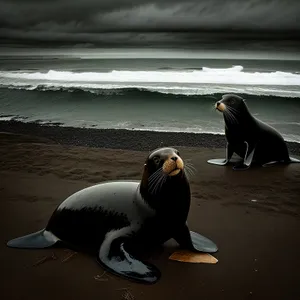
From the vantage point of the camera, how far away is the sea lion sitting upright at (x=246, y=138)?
8484mm

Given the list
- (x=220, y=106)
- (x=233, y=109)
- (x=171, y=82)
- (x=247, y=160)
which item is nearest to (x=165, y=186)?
(x=220, y=106)

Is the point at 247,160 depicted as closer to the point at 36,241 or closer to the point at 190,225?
the point at 190,225

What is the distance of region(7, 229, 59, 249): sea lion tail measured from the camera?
4.29m

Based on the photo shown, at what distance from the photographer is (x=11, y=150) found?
939cm

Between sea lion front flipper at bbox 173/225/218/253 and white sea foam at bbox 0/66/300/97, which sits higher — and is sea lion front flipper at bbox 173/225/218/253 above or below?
below

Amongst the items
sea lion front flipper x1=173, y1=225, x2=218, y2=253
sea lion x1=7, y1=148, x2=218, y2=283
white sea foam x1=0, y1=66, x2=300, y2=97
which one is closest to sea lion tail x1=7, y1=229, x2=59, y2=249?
sea lion x1=7, y1=148, x2=218, y2=283

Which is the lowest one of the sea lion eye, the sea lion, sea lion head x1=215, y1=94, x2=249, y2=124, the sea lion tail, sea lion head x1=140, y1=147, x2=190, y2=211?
the sea lion tail

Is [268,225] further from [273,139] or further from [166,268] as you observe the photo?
[273,139]

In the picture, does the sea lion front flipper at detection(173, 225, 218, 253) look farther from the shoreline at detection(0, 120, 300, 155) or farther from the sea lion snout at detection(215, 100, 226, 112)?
the shoreline at detection(0, 120, 300, 155)

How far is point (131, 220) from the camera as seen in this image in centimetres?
404

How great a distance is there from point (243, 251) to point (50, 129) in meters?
11.5

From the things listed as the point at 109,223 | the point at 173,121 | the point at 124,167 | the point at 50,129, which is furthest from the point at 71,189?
the point at 173,121

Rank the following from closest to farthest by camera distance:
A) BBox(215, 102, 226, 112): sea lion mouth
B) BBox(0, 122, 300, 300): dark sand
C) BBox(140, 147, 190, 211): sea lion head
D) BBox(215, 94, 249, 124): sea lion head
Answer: BBox(0, 122, 300, 300): dark sand
BBox(140, 147, 190, 211): sea lion head
BBox(215, 102, 226, 112): sea lion mouth
BBox(215, 94, 249, 124): sea lion head

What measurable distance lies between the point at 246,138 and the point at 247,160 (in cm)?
51
